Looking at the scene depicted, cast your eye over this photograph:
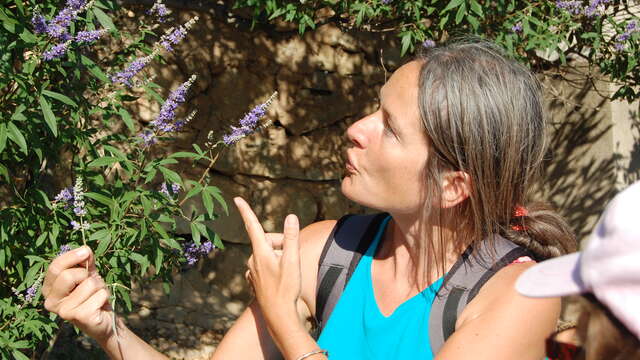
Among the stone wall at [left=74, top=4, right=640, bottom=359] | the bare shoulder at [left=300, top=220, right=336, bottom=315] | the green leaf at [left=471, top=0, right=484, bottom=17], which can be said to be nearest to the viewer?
the bare shoulder at [left=300, top=220, right=336, bottom=315]

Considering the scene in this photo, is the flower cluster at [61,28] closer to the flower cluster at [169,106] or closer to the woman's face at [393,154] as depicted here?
the flower cluster at [169,106]

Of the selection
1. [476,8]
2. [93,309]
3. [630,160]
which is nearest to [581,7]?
[476,8]

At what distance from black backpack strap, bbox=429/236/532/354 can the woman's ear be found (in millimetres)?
122

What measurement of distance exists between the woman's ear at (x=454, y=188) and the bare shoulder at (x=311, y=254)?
0.33m

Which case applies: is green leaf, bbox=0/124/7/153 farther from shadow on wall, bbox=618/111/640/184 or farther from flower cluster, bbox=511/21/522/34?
shadow on wall, bbox=618/111/640/184

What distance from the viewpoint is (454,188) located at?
181cm

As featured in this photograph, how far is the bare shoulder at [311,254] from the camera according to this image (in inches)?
74.6

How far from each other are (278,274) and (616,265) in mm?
883

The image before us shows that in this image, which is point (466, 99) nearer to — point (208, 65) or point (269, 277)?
point (269, 277)

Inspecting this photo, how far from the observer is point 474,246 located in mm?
1776

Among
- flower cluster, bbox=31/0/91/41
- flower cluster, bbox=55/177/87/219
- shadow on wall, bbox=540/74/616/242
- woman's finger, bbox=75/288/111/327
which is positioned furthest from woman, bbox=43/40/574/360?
shadow on wall, bbox=540/74/616/242

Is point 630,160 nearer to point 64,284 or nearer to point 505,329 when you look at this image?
point 505,329

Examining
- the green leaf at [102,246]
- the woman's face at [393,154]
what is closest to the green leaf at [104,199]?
the green leaf at [102,246]

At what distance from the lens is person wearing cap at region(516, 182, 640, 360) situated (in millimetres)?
841
